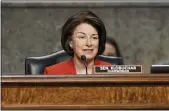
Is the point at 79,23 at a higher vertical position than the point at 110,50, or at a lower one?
higher

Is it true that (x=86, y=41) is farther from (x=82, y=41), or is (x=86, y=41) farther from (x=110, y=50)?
(x=110, y=50)

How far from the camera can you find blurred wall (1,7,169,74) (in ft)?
13.0

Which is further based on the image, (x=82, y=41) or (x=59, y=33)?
(x=59, y=33)

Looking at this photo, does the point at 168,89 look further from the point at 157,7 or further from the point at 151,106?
the point at 157,7

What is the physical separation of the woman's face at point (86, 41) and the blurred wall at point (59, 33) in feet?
6.31

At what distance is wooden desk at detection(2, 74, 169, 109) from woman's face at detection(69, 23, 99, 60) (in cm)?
52

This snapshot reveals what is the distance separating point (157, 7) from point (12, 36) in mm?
1223

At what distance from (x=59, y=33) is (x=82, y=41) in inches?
77.5

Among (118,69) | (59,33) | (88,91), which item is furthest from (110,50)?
(88,91)

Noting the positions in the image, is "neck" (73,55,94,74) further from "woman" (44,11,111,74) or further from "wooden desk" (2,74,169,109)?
"wooden desk" (2,74,169,109)

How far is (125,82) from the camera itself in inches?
58.7

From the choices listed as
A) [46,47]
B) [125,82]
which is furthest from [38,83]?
[46,47]

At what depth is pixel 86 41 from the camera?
203cm

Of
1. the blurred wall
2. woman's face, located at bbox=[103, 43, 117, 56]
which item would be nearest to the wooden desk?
woman's face, located at bbox=[103, 43, 117, 56]
